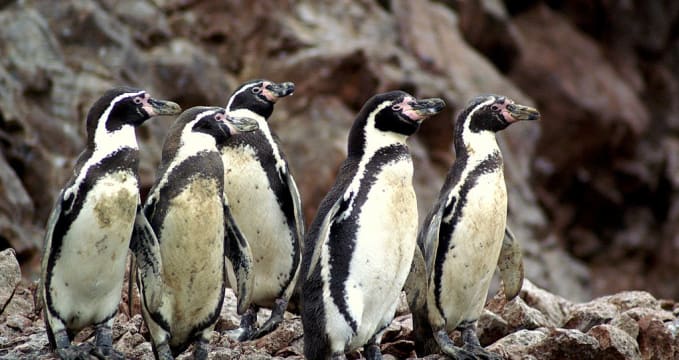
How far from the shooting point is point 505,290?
8141 millimetres

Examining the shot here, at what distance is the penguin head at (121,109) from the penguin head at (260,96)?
154 centimetres

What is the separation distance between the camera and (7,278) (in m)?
7.80

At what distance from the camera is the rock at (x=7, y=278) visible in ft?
25.3

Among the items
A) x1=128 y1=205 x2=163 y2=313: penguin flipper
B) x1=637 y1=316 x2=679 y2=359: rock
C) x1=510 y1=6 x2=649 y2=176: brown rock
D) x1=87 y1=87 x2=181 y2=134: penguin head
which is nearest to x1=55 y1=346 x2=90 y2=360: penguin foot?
x1=128 y1=205 x2=163 y2=313: penguin flipper

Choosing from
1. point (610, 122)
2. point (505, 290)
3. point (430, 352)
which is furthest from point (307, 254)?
point (610, 122)

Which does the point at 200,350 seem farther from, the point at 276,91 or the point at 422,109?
the point at 276,91

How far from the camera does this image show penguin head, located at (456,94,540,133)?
26.6 feet

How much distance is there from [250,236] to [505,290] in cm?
170

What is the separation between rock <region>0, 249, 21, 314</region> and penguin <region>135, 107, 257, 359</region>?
1.29 meters

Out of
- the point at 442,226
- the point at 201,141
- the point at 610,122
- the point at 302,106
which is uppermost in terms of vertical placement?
the point at 201,141

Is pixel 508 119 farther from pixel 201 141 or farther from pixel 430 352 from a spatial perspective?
pixel 201 141

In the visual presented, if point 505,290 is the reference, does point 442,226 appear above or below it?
above

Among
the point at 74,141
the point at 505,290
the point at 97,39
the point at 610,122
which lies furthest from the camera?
the point at 610,122

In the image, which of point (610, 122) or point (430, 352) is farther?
point (610, 122)
